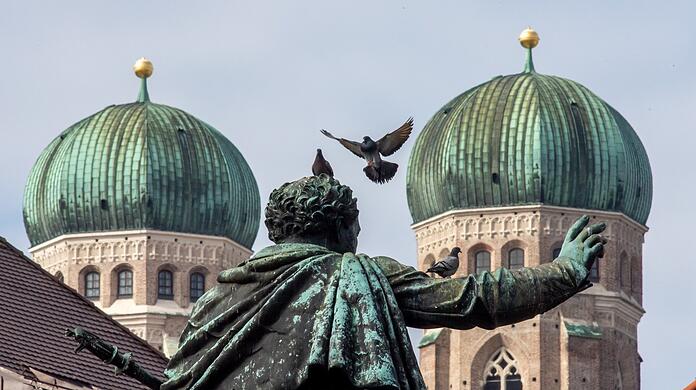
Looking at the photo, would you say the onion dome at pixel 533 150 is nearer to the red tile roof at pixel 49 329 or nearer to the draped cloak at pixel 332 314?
the red tile roof at pixel 49 329

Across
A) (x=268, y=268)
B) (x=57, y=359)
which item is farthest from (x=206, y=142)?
(x=268, y=268)

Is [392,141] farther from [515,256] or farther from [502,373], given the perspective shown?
[515,256]

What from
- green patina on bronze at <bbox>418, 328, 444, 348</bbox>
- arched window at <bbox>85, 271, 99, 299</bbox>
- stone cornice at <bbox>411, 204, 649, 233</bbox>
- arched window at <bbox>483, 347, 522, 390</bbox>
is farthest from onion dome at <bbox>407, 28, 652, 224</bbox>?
arched window at <bbox>85, 271, 99, 299</bbox>

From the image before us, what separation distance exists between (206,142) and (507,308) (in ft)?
245

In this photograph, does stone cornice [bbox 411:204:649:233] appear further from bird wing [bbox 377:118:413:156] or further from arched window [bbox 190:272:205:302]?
A: bird wing [bbox 377:118:413:156]

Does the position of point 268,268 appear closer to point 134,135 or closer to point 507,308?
point 507,308

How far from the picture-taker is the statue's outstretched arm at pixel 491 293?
340 inches

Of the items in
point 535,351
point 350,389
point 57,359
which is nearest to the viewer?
point 350,389

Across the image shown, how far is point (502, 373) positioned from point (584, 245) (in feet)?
231

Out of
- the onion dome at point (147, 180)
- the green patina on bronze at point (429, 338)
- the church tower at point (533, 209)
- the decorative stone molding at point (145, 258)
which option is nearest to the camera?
the church tower at point (533, 209)

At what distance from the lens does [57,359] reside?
25969 millimetres

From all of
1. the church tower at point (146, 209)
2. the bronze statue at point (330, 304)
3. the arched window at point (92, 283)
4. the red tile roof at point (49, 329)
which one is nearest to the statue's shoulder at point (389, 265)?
the bronze statue at point (330, 304)

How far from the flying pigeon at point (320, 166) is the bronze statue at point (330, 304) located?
0.24ft

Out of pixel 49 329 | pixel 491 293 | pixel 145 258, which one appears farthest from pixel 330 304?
pixel 145 258
